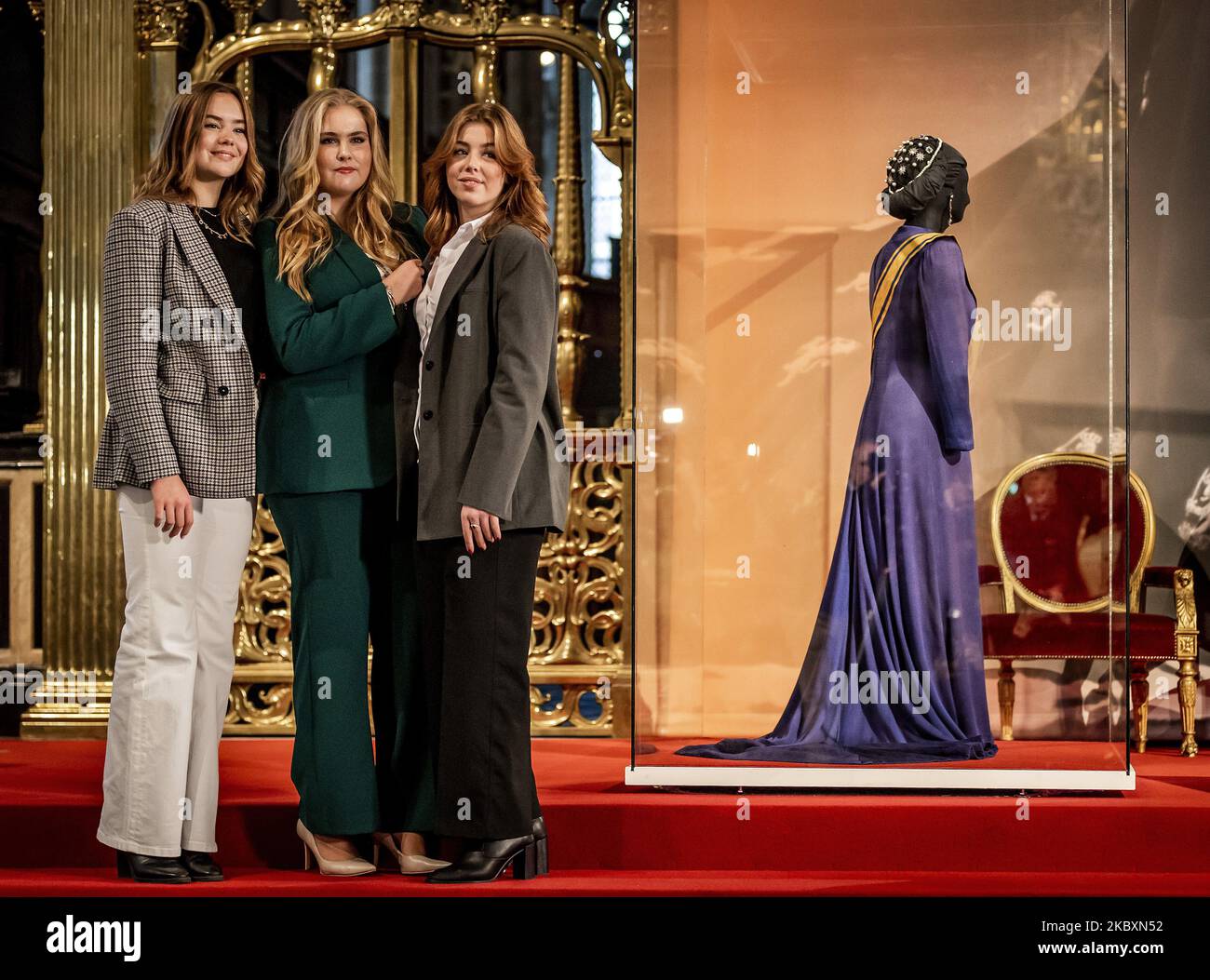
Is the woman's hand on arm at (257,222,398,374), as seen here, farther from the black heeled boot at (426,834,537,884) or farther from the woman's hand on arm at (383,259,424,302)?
the black heeled boot at (426,834,537,884)

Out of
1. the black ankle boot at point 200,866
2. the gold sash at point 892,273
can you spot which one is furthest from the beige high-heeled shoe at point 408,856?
the gold sash at point 892,273

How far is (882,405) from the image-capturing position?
3.34 meters

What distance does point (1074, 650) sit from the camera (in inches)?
130

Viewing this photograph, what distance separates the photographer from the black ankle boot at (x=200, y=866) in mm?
2979

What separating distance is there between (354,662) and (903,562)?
131 cm

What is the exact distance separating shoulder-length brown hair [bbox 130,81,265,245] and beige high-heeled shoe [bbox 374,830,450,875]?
1344 millimetres

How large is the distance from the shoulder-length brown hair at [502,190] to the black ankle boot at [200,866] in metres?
1.41

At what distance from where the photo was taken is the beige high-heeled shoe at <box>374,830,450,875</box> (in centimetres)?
301
